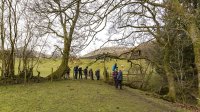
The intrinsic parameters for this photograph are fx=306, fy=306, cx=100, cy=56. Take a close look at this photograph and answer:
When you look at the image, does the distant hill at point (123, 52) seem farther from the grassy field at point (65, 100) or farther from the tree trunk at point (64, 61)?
the grassy field at point (65, 100)

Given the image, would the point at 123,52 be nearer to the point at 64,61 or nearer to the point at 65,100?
the point at 64,61

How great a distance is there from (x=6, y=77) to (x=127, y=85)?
38.6 ft

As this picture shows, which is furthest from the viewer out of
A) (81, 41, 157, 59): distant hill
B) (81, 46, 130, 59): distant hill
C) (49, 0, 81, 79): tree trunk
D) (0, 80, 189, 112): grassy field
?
(49, 0, 81, 79): tree trunk

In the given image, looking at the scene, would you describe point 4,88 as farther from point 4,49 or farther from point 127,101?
point 127,101

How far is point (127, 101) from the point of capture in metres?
19.1

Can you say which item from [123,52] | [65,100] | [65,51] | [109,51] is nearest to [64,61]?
[65,51]

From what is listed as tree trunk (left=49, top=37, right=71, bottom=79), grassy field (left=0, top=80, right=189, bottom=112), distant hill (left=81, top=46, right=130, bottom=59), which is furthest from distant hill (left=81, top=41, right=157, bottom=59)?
grassy field (left=0, top=80, right=189, bottom=112)

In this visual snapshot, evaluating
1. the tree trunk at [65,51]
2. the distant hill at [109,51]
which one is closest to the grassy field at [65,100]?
the distant hill at [109,51]

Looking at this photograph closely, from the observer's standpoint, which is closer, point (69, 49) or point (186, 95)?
point (69, 49)

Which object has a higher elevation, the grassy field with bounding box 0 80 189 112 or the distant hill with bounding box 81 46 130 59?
the distant hill with bounding box 81 46 130 59

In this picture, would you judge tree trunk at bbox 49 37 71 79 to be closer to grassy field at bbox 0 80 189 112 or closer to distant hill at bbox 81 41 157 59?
distant hill at bbox 81 41 157 59

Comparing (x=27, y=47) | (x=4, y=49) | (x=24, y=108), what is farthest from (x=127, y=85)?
(x=24, y=108)

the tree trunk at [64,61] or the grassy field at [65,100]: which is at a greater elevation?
the tree trunk at [64,61]

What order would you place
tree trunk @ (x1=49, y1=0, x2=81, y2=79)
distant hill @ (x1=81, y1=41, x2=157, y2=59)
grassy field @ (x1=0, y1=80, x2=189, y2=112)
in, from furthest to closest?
tree trunk @ (x1=49, y1=0, x2=81, y2=79)
distant hill @ (x1=81, y1=41, x2=157, y2=59)
grassy field @ (x1=0, y1=80, x2=189, y2=112)
